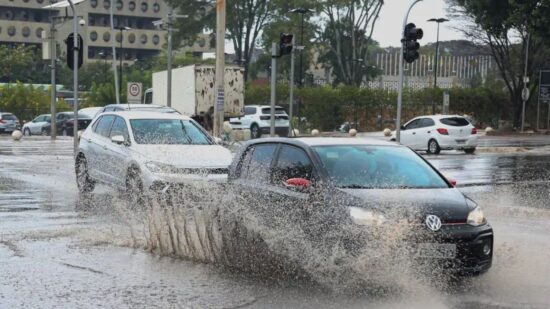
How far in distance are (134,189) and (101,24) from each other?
111777 mm

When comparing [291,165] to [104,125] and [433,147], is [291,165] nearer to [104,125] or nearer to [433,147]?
[104,125]

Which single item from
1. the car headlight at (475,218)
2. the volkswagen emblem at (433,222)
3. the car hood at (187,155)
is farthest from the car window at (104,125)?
the volkswagen emblem at (433,222)

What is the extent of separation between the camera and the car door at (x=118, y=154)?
13.2 metres

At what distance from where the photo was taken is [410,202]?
7336 millimetres

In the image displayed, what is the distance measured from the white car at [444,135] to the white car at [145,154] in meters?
16.8

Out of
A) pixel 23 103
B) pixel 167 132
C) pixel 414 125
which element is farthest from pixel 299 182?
pixel 23 103

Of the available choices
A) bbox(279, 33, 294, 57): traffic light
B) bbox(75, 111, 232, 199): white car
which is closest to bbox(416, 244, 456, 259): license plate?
bbox(75, 111, 232, 199): white car

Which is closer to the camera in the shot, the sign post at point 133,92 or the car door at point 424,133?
the car door at point 424,133

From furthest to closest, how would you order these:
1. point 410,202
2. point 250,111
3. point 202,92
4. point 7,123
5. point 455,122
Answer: point 7,123, point 250,111, point 202,92, point 455,122, point 410,202

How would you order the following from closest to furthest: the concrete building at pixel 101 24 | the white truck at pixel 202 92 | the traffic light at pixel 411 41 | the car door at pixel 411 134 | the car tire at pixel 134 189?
the car tire at pixel 134 189 → the traffic light at pixel 411 41 → the car door at pixel 411 134 → the white truck at pixel 202 92 → the concrete building at pixel 101 24

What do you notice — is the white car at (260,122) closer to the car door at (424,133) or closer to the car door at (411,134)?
the car door at (411,134)

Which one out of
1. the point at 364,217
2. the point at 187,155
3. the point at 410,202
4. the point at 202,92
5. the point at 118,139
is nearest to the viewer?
the point at 364,217

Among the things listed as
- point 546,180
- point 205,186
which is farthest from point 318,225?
point 546,180

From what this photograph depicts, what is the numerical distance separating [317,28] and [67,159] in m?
52.8
